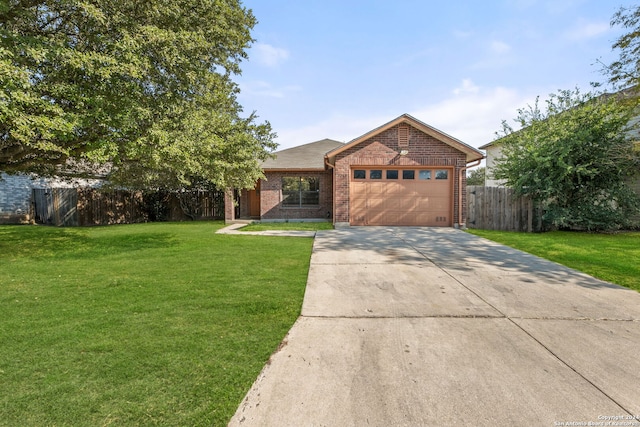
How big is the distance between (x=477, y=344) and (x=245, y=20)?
1204cm

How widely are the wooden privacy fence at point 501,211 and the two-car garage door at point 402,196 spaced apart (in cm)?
148

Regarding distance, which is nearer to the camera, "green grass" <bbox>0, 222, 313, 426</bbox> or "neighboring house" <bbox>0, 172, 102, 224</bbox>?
"green grass" <bbox>0, 222, 313, 426</bbox>

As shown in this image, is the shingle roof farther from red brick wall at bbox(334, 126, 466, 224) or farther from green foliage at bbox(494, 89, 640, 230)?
green foliage at bbox(494, 89, 640, 230)

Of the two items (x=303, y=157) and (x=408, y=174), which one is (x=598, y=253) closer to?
(x=408, y=174)

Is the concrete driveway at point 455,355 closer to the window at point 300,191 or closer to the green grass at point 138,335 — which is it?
the green grass at point 138,335

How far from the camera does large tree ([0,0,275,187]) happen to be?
5090 millimetres

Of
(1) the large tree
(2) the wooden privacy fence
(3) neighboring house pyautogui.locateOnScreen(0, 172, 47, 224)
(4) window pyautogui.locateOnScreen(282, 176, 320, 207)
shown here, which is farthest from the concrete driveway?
(3) neighboring house pyautogui.locateOnScreen(0, 172, 47, 224)

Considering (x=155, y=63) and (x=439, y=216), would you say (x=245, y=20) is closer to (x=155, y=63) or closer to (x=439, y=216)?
(x=155, y=63)

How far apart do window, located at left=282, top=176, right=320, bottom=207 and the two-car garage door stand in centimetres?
406

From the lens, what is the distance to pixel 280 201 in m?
16.1

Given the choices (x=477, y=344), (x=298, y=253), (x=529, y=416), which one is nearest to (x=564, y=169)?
(x=298, y=253)

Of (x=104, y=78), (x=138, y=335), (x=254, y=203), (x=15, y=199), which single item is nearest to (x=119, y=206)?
(x=15, y=199)

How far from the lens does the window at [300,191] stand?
53.1ft

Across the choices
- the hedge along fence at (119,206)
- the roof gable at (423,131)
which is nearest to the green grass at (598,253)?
the roof gable at (423,131)
